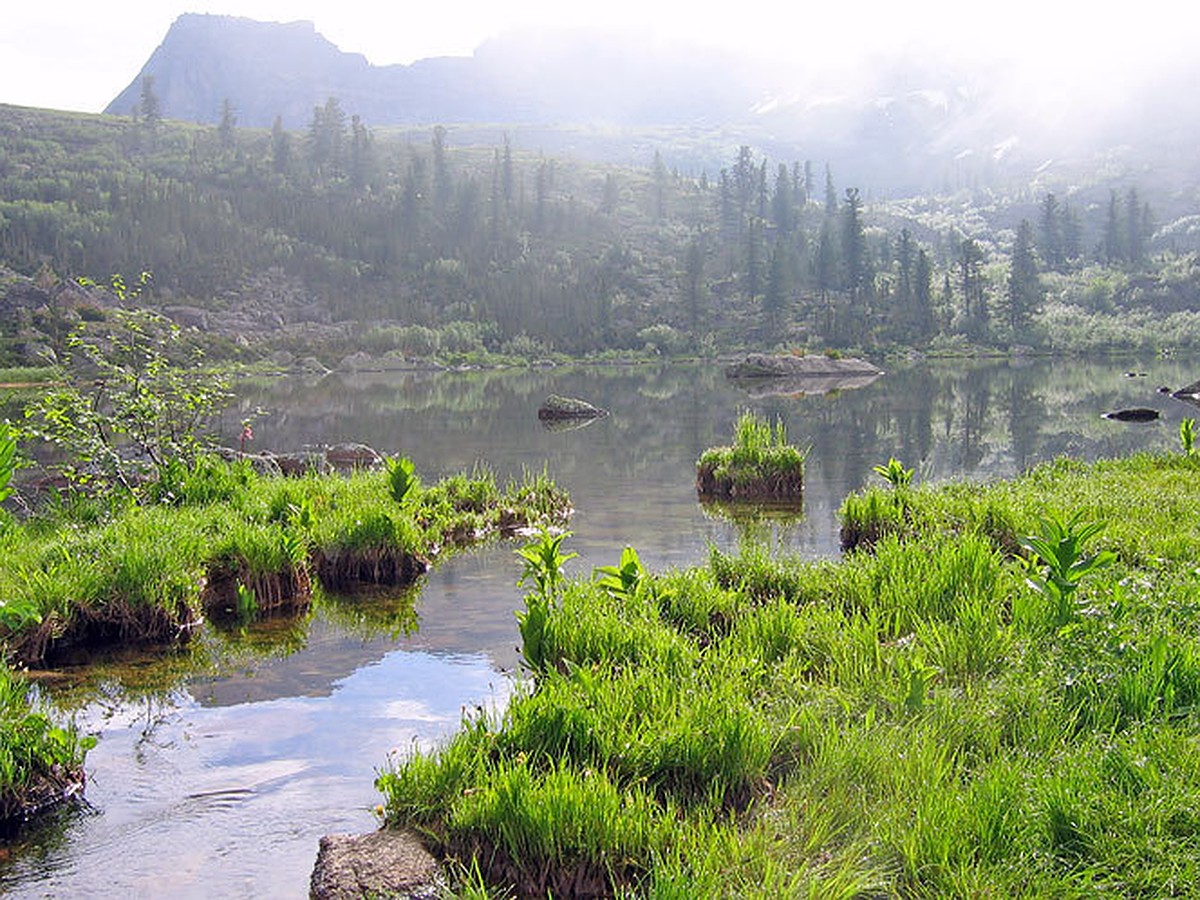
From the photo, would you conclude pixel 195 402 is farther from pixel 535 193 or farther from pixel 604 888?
pixel 535 193

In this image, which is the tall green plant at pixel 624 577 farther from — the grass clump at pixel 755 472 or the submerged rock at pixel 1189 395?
the submerged rock at pixel 1189 395

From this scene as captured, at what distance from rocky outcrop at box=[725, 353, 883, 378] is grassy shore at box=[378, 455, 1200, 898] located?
250 ft

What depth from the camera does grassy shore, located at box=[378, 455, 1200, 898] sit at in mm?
5008

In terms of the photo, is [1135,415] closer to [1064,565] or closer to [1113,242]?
[1064,565]

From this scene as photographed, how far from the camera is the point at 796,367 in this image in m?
86.5

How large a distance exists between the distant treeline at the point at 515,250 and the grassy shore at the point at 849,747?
121 metres

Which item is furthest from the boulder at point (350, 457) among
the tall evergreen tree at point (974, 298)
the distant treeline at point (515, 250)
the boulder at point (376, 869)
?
the tall evergreen tree at point (974, 298)

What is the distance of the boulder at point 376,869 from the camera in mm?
5531

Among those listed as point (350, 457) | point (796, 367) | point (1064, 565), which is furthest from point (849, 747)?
point (796, 367)

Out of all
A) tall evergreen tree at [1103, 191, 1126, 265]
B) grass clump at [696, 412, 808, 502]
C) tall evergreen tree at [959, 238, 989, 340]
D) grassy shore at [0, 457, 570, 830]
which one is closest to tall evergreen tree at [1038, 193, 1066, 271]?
tall evergreen tree at [1103, 191, 1126, 265]

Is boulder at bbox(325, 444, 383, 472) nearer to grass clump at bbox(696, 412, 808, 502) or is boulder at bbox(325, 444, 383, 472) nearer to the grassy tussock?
the grassy tussock

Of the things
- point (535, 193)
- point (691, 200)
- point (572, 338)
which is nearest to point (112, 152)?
point (535, 193)

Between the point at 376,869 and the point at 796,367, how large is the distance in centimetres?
8333

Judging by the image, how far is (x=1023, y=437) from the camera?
34688 millimetres
